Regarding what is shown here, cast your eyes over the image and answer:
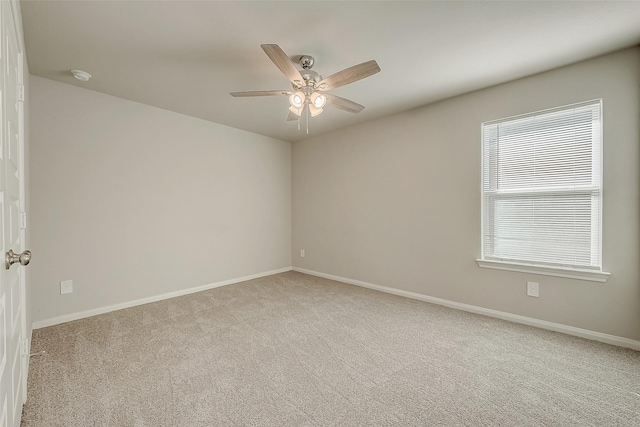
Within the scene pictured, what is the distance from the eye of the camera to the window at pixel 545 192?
243cm

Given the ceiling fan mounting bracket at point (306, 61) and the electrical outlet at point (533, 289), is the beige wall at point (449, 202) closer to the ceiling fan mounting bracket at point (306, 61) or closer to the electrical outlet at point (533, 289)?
the electrical outlet at point (533, 289)

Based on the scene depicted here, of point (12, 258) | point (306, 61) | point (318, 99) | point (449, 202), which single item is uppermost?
point (306, 61)

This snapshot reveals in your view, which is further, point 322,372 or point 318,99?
point 318,99

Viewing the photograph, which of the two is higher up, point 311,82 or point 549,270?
point 311,82

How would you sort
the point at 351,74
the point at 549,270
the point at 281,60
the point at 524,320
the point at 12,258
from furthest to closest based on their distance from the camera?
the point at 524,320 → the point at 549,270 → the point at 351,74 → the point at 281,60 → the point at 12,258

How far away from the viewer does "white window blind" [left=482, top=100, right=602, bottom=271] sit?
243 cm

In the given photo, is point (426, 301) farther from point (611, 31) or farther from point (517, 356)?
point (611, 31)

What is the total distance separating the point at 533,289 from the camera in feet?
8.87

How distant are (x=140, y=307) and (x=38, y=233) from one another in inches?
47.8

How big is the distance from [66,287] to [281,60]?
10.0ft

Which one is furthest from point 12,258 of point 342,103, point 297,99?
point 342,103

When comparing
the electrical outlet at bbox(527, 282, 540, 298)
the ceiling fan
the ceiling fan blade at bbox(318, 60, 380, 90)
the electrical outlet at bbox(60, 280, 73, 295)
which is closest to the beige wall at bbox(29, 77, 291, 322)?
the electrical outlet at bbox(60, 280, 73, 295)

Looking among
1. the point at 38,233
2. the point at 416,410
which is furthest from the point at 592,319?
the point at 38,233

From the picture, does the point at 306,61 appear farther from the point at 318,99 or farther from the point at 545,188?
the point at 545,188
